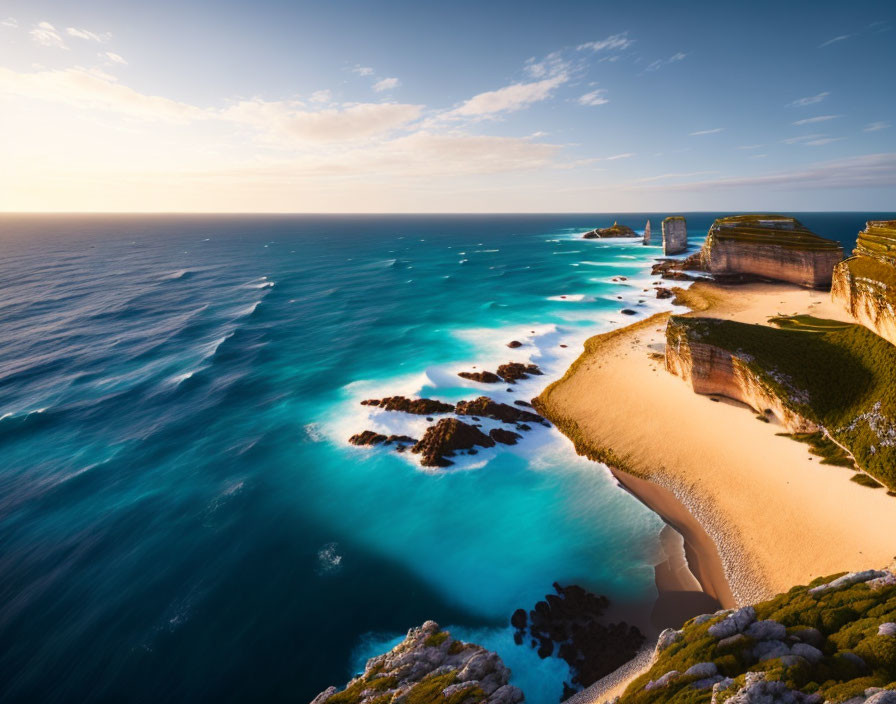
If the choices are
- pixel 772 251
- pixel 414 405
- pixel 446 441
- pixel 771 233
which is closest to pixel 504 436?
pixel 446 441

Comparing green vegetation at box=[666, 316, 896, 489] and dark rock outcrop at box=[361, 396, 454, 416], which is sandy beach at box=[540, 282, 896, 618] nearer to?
green vegetation at box=[666, 316, 896, 489]

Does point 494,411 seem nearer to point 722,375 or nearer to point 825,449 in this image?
point 722,375

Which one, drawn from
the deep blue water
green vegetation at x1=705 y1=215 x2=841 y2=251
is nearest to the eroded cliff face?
the deep blue water

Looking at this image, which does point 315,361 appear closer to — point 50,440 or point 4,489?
point 50,440

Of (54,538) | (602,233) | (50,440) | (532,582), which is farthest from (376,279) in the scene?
(602,233)

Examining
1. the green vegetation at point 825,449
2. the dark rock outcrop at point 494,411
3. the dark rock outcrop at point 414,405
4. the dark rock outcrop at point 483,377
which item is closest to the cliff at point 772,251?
the green vegetation at point 825,449

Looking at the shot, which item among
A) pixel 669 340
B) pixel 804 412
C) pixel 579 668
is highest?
pixel 669 340

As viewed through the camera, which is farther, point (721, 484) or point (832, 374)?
point (832, 374)
